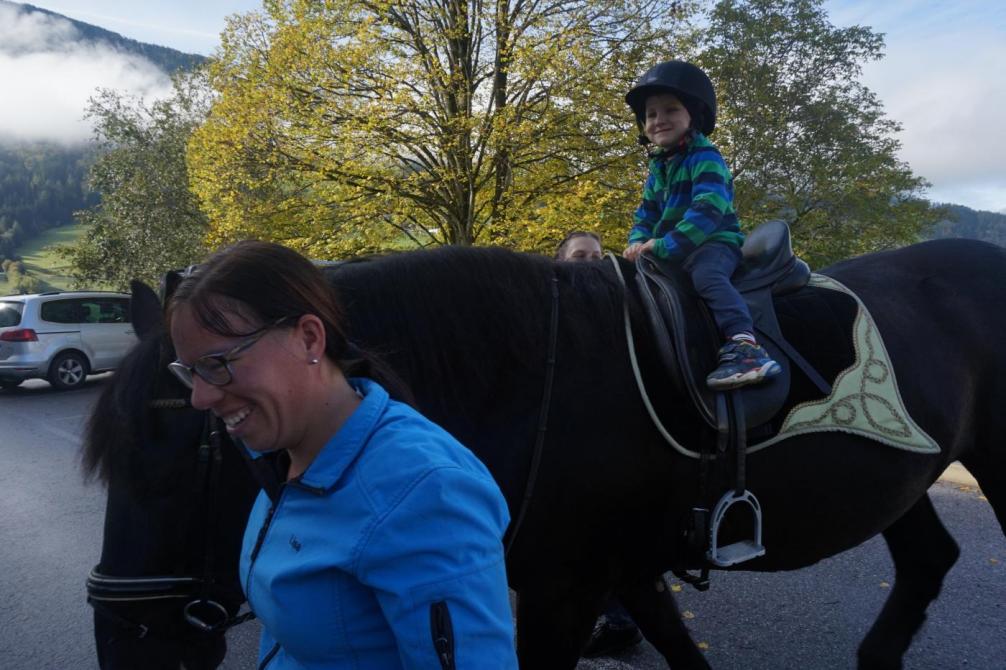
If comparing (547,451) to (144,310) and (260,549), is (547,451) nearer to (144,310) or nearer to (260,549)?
(260,549)

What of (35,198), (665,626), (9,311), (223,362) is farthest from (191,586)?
(35,198)

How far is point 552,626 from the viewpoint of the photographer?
1946 millimetres

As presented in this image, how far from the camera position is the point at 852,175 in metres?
17.7

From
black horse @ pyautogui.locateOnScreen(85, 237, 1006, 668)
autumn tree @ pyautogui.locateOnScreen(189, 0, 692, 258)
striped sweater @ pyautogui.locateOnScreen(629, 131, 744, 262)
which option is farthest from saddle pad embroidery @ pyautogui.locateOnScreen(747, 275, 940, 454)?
autumn tree @ pyautogui.locateOnScreen(189, 0, 692, 258)

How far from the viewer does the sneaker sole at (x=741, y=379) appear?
1932 mm

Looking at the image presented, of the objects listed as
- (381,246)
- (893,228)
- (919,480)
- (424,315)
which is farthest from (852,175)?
(424,315)

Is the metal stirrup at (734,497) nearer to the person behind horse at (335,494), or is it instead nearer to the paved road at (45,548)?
the person behind horse at (335,494)

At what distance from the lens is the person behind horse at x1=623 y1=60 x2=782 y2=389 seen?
6.63 ft

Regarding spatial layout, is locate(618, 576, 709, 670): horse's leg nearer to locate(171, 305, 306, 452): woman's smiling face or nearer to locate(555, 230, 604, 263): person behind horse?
locate(171, 305, 306, 452): woman's smiling face

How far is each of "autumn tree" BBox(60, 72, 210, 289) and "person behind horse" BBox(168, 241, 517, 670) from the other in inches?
759

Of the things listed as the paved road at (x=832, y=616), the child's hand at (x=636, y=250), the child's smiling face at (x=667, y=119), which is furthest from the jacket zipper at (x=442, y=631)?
the paved road at (x=832, y=616)

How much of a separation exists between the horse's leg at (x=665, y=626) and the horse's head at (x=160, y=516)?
1484 millimetres

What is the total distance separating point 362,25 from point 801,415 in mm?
9978

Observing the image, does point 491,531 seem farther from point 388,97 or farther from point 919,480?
point 388,97
